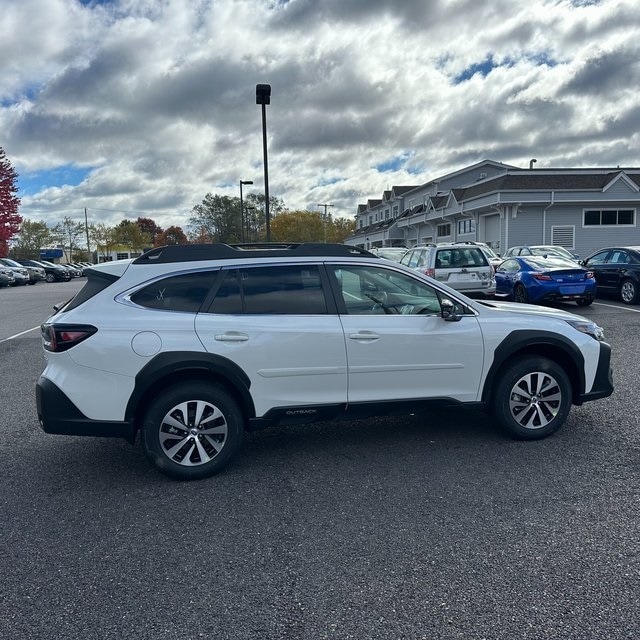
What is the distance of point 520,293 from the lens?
14.1 m

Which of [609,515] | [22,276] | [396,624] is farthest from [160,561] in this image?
[22,276]

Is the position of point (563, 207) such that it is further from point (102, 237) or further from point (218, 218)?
point (102, 237)

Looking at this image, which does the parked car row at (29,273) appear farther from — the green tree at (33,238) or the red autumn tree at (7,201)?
the green tree at (33,238)

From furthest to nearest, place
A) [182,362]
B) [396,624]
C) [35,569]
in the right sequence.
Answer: [182,362]
[35,569]
[396,624]

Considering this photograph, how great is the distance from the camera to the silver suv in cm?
1345

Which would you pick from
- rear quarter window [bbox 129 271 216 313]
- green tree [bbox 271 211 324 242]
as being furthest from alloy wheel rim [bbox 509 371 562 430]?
green tree [bbox 271 211 324 242]

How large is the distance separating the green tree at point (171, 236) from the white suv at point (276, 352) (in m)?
117

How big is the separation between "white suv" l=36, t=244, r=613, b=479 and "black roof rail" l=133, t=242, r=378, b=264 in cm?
2

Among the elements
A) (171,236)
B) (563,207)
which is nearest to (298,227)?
(563,207)

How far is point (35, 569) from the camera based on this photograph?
297cm

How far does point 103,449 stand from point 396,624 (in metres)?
3.28

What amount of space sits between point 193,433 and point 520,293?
11903 mm

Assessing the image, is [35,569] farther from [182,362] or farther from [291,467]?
[291,467]

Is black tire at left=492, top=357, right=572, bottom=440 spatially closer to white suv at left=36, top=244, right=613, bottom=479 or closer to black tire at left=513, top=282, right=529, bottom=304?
white suv at left=36, top=244, right=613, bottom=479
